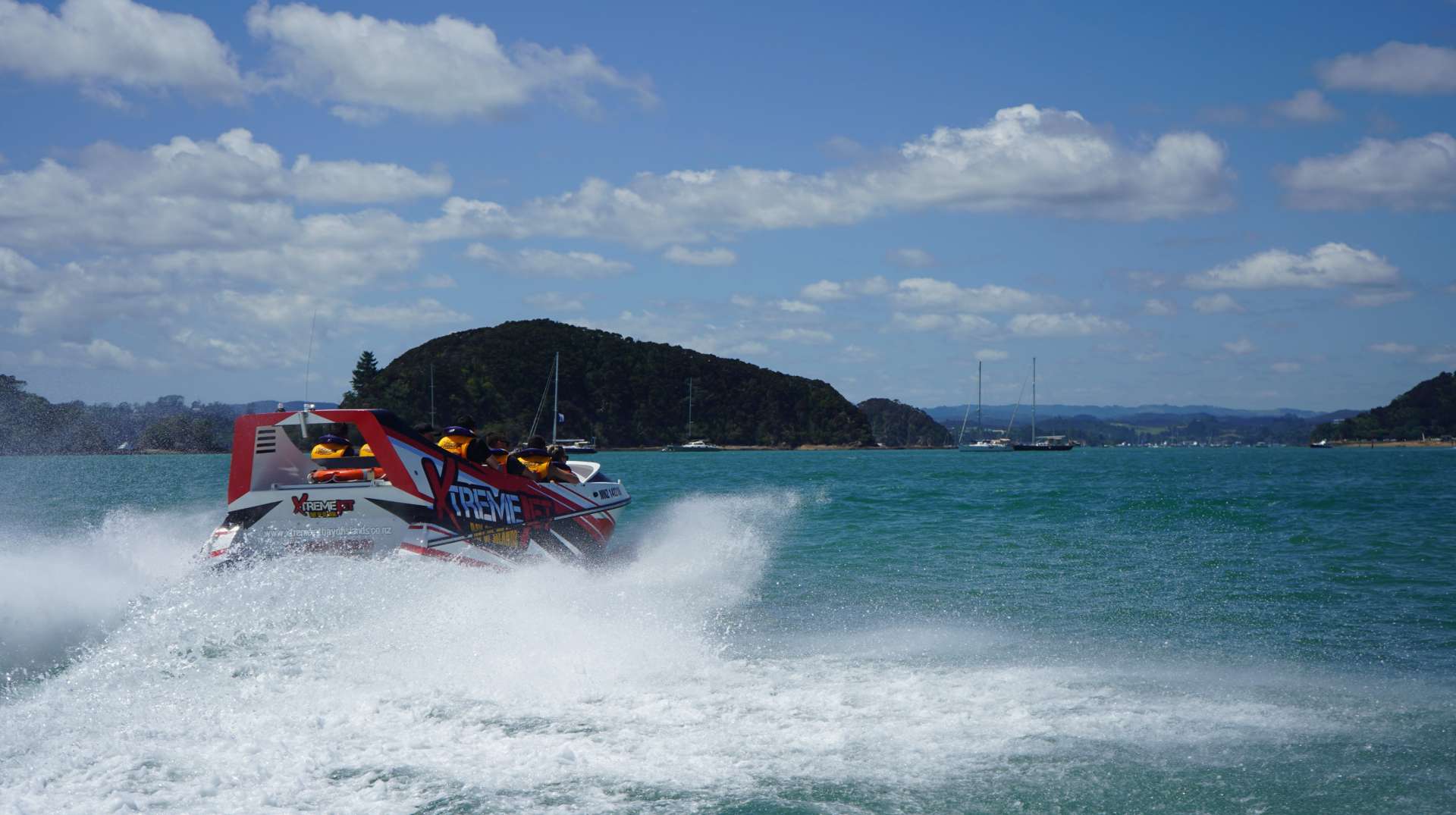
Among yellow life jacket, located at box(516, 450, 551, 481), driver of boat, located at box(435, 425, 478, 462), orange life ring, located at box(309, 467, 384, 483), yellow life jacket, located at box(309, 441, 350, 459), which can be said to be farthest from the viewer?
yellow life jacket, located at box(516, 450, 551, 481)

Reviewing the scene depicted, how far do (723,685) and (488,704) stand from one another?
149 cm

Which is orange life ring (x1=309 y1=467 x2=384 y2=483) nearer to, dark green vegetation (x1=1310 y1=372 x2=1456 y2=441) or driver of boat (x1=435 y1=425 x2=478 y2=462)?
driver of boat (x1=435 y1=425 x2=478 y2=462)

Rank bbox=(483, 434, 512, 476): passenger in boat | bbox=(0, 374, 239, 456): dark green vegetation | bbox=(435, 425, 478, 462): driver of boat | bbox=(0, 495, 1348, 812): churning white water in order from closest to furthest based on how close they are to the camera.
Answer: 1. bbox=(0, 495, 1348, 812): churning white water
2. bbox=(435, 425, 478, 462): driver of boat
3. bbox=(483, 434, 512, 476): passenger in boat
4. bbox=(0, 374, 239, 456): dark green vegetation

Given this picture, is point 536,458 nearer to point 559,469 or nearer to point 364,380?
point 559,469

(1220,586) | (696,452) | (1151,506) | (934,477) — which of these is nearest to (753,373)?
(696,452)

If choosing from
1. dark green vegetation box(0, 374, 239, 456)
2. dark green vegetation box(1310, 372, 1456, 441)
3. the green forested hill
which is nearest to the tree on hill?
the green forested hill

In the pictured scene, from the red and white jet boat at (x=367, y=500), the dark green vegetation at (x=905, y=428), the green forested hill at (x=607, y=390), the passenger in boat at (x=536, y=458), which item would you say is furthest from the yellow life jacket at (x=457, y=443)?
the dark green vegetation at (x=905, y=428)

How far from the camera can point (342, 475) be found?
399 inches

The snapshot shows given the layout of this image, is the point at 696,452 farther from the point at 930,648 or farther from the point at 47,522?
the point at 930,648

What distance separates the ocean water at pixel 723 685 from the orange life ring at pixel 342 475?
94 centimetres

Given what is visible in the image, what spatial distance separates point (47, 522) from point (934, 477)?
31.5 metres

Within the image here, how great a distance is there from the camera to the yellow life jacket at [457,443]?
11164 mm

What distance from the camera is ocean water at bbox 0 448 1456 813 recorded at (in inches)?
206

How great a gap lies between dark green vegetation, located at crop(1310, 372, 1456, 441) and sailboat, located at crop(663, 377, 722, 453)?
90974mm
